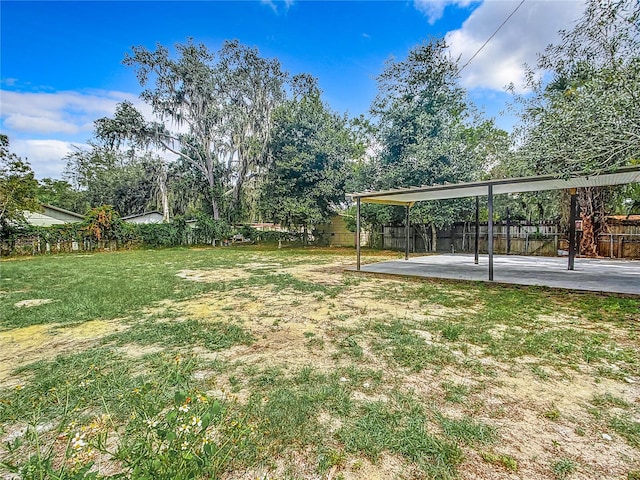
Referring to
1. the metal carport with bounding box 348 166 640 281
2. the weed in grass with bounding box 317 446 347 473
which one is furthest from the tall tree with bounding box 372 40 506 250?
the weed in grass with bounding box 317 446 347 473

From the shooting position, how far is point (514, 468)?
1.51 meters

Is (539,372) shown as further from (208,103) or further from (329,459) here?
(208,103)

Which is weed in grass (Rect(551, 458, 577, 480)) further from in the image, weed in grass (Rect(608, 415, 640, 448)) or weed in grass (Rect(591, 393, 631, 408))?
weed in grass (Rect(591, 393, 631, 408))

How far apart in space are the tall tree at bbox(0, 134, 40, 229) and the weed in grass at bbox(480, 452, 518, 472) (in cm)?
1689

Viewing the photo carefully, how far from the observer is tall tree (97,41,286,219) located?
1582 centimetres

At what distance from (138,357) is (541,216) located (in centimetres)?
1659

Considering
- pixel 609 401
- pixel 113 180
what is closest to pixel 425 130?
pixel 609 401

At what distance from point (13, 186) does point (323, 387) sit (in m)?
16.2

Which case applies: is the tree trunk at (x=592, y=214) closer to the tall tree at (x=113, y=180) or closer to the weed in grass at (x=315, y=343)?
the weed in grass at (x=315, y=343)

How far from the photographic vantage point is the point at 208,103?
653 inches


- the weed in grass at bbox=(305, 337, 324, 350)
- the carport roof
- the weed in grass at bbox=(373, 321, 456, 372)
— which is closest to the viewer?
the weed in grass at bbox=(373, 321, 456, 372)

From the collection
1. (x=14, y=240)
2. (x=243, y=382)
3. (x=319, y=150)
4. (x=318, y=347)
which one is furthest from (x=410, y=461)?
(x=14, y=240)

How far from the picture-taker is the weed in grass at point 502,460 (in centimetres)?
152

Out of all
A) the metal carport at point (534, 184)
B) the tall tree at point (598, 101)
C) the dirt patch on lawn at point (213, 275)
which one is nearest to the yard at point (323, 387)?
the metal carport at point (534, 184)
